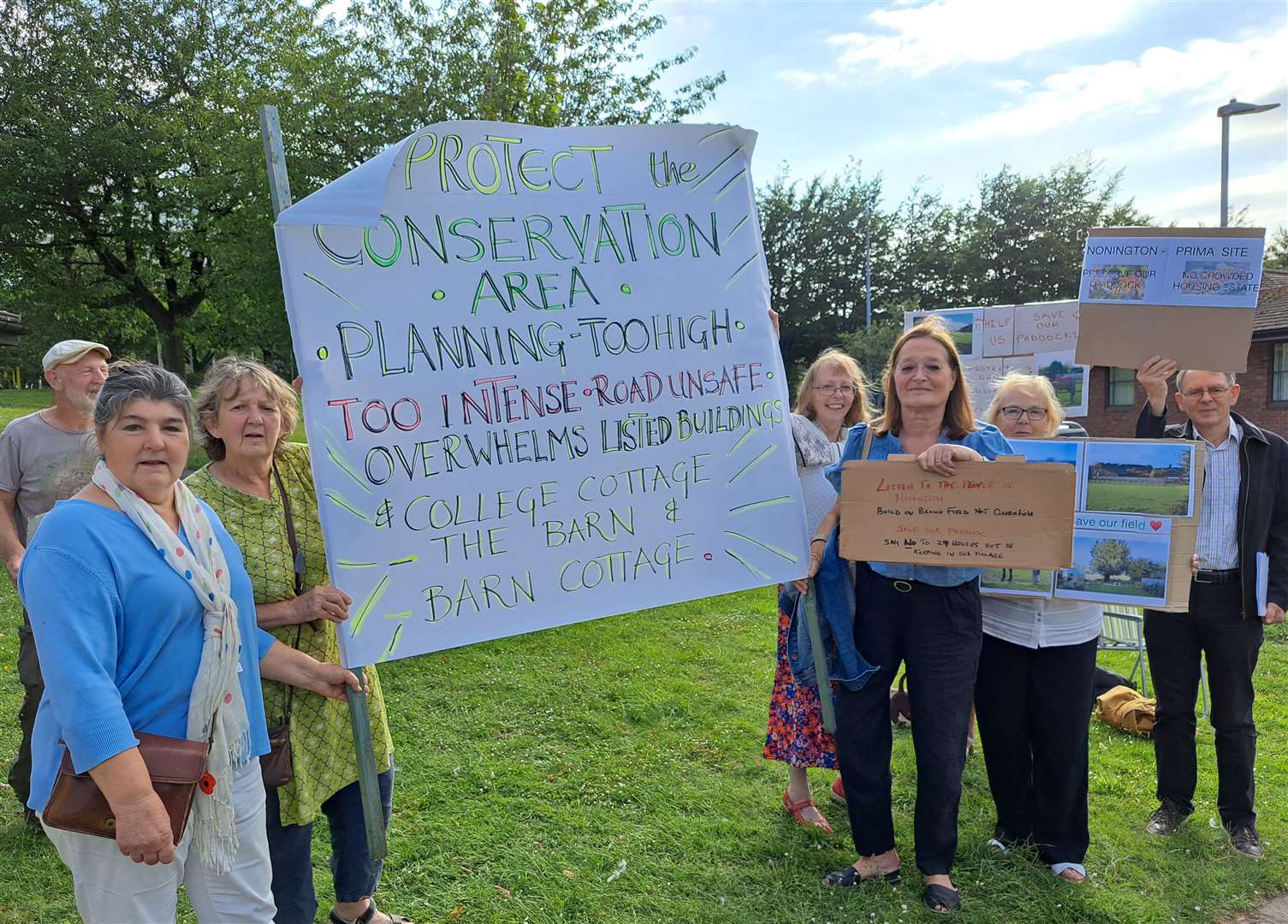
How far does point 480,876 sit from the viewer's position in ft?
10.8

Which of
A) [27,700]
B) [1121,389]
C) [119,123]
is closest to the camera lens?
[27,700]

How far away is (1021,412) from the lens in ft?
11.9

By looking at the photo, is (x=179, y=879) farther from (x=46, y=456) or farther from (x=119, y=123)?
(x=119, y=123)

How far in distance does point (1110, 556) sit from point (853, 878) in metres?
1.62

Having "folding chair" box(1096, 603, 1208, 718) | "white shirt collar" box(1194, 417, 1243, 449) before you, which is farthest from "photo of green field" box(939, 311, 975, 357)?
"white shirt collar" box(1194, 417, 1243, 449)

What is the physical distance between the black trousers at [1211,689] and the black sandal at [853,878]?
1.50 metres

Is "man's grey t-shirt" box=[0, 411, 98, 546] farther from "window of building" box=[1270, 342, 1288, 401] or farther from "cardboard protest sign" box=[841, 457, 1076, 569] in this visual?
"window of building" box=[1270, 342, 1288, 401]

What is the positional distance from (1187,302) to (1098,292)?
0.32 metres

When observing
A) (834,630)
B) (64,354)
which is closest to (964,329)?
(834,630)

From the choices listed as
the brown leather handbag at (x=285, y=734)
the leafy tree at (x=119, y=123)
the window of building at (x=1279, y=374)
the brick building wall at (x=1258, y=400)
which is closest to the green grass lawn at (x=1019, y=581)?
the brown leather handbag at (x=285, y=734)

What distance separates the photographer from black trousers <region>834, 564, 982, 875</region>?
2.99m

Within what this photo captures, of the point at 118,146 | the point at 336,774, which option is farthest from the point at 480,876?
the point at 118,146

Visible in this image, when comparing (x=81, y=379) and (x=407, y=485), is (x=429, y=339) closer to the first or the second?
(x=407, y=485)

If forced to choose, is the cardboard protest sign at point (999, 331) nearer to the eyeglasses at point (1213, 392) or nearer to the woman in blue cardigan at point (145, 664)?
the eyeglasses at point (1213, 392)
